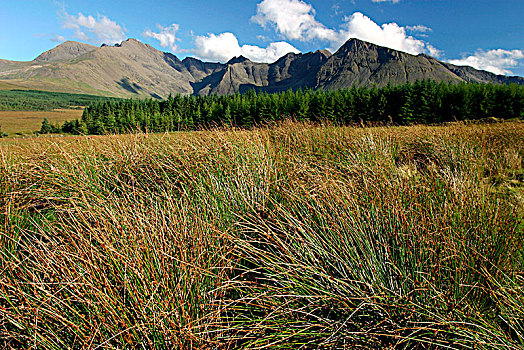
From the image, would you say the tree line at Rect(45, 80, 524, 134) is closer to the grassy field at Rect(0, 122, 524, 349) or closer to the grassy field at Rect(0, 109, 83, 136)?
the grassy field at Rect(0, 109, 83, 136)

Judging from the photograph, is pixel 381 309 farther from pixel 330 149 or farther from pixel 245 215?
pixel 330 149

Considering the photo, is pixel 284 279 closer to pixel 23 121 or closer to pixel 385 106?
pixel 385 106

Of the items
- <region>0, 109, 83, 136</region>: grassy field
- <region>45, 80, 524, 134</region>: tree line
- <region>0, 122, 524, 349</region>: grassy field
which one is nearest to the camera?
<region>0, 122, 524, 349</region>: grassy field

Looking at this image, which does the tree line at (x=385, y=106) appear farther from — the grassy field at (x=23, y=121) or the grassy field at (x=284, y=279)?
the grassy field at (x=284, y=279)

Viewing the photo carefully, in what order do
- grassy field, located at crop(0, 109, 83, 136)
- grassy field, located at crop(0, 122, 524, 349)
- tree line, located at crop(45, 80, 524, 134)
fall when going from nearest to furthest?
1. grassy field, located at crop(0, 122, 524, 349)
2. tree line, located at crop(45, 80, 524, 134)
3. grassy field, located at crop(0, 109, 83, 136)

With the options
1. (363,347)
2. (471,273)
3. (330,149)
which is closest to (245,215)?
(363,347)

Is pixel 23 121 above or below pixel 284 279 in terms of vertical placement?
above

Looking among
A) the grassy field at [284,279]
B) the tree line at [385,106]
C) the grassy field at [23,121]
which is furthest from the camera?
the grassy field at [23,121]

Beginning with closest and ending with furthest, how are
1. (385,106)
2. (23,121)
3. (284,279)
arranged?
(284,279) < (385,106) < (23,121)

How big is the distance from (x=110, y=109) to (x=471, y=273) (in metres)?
74.9

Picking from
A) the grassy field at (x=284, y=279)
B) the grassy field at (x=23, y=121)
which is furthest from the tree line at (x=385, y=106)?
the grassy field at (x=284, y=279)

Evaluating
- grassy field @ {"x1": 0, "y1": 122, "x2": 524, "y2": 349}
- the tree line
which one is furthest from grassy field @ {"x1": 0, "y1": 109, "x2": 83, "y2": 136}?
grassy field @ {"x1": 0, "y1": 122, "x2": 524, "y2": 349}

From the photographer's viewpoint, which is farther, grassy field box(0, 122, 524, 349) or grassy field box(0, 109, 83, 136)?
grassy field box(0, 109, 83, 136)

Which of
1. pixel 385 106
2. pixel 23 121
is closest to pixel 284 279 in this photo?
pixel 385 106
